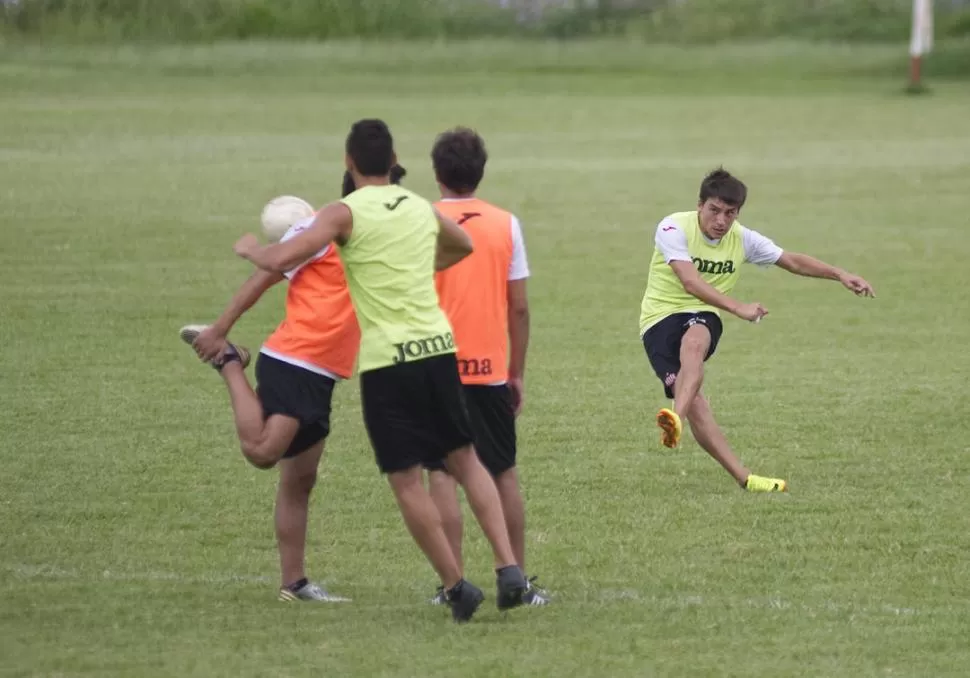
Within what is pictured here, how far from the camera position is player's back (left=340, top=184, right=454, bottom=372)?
7.01 m

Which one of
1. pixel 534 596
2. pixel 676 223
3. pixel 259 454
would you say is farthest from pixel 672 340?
pixel 259 454

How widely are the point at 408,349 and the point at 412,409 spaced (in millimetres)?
250

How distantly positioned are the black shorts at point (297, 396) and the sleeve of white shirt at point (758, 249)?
11.3ft

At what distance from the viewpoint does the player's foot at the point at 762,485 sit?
10.0 m

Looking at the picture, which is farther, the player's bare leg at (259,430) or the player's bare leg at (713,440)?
the player's bare leg at (713,440)

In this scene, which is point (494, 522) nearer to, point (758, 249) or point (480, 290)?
point (480, 290)

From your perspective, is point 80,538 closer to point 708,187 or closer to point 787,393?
point 708,187

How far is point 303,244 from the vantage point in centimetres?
684

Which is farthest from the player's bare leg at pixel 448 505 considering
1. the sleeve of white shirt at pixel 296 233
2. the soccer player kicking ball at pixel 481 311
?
the sleeve of white shirt at pixel 296 233

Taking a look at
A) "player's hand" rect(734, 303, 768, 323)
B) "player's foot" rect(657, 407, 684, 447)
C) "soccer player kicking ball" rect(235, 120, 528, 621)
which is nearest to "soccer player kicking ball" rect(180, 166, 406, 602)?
"soccer player kicking ball" rect(235, 120, 528, 621)

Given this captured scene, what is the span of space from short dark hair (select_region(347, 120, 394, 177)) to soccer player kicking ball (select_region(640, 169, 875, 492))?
3.08m

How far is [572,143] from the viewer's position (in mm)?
37188

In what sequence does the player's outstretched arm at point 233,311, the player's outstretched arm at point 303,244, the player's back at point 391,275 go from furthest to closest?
the player's outstretched arm at point 233,311
the player's back at point 391,275
the player's outstretched arm at point 303,244

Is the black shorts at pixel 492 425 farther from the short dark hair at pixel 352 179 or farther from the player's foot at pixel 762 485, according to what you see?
the player's foot at pixel 762 485
